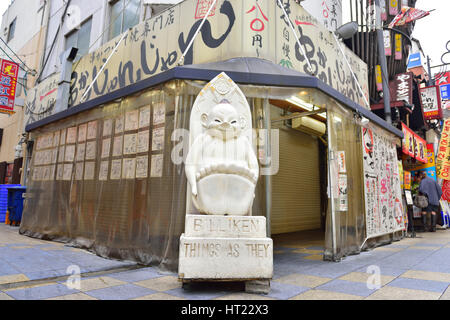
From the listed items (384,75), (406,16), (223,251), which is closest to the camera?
(223,251)

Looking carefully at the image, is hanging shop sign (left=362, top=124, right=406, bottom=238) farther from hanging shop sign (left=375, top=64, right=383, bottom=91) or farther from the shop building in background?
the shop building in background

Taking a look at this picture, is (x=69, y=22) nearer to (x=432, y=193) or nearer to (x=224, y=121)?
(x=224, y=121)

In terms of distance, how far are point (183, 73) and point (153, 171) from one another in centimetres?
170

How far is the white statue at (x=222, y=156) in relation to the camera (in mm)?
3627

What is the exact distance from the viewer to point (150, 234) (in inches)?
180

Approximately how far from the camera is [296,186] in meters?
9.77

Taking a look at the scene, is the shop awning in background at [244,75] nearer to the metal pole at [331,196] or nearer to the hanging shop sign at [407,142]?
the metal pole at [331,196]

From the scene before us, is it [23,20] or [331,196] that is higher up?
[23,20]

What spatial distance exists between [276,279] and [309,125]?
6299mm

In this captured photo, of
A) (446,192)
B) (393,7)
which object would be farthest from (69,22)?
(446,192)

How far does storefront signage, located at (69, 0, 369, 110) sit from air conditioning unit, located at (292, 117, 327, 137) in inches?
60.5

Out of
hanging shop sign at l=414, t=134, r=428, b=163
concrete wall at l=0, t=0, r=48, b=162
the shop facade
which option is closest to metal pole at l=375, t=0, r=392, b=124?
the shop facade

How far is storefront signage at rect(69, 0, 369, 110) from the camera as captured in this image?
5.45 metres

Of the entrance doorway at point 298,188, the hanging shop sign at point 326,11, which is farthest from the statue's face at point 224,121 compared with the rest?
the hanging shop sign at point 326,11
